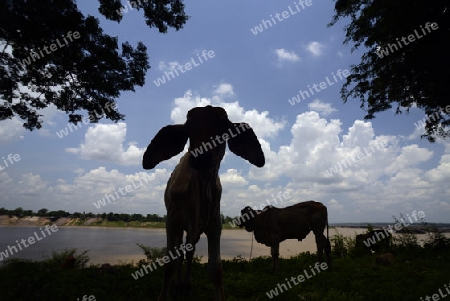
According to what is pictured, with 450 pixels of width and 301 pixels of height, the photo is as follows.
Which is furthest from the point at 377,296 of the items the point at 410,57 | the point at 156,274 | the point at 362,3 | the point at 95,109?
the point at 362,3

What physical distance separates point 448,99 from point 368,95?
404 cm

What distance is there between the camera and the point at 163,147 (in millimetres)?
4270

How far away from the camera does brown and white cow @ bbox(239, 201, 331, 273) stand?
10.3 m

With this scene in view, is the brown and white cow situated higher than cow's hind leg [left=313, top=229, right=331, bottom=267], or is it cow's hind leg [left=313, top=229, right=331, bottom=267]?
the brown and white cow

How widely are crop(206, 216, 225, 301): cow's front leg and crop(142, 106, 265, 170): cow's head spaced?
115 centimetres

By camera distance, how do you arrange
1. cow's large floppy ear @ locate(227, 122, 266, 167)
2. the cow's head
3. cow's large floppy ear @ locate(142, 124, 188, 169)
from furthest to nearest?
1. cow's large floppy ear @ locate(227, 122, 266, 167)
2. cow's large floppy ear @ locate(142, 124, 188, 169)
3. the cow's head

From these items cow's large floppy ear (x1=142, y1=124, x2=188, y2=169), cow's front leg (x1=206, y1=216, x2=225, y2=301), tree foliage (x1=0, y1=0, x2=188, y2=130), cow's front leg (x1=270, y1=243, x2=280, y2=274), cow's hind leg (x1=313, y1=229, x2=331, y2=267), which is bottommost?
cow's hind leg (x1=313, y1=229, x2=331, y2=267)

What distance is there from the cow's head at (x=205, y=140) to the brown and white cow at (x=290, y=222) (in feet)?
21.7

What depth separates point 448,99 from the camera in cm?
884

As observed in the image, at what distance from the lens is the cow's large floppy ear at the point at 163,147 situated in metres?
4.22

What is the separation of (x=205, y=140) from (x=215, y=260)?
1873 millimetres

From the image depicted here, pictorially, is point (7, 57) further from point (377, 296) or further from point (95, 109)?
point (377, 296)

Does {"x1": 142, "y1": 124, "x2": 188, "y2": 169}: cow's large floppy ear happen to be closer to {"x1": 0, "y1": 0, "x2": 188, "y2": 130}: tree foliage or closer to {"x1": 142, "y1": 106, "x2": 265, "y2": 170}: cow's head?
{"x1": 142, "y1": 106, "x2": 265, "y2": 170}: cow's head

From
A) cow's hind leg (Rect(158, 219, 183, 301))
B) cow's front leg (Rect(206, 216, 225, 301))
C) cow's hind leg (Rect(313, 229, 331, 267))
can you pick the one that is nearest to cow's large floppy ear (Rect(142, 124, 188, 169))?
cow's hind leg (Rect(158, 219, 183, 301))
